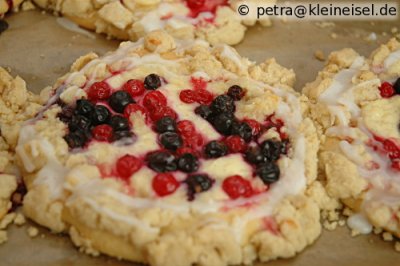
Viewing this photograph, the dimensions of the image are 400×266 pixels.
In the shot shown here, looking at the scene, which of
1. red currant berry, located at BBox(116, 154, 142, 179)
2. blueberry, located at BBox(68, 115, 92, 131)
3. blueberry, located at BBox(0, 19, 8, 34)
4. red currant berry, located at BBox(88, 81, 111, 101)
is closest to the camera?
red currant berry, located at BBox(116, 154, 142, 179)

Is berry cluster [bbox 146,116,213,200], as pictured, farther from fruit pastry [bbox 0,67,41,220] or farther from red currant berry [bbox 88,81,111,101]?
fruit pastry [bbox 0,67,41,220]

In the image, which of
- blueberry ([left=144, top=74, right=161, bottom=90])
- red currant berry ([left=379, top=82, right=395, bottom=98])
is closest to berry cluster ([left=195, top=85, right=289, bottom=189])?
blueberry ([left=144, top=74, right=161, bottom=90])

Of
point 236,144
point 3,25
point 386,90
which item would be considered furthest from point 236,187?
point 3,25

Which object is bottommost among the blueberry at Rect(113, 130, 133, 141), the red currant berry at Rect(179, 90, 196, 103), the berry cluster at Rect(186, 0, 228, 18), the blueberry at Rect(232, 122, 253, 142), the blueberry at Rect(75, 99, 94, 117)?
the blueberry at Rect(232, 122, 253, 142)

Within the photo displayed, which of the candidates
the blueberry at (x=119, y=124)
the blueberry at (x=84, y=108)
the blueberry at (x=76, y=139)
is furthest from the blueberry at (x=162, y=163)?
the blueberry at (x=84, y=108)

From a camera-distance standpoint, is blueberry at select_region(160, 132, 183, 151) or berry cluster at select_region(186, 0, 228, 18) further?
berry cluster at select_region(186, 0, 228, 18)

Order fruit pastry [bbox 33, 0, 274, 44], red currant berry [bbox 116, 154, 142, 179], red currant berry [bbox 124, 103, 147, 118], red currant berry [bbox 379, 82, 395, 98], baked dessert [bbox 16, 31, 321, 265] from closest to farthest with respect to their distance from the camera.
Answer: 1. baked dessert [bbox 16, 31, 321, 265]
2. red currant berry [bbox 116, 154, 142, 179]
3. red currant berry [bbox 124, 103, 147, 118]
4. red currant berry [bbox 379, 82, 395, 98]
5. fruit pastry [bbox 33, 0, 274, 44]

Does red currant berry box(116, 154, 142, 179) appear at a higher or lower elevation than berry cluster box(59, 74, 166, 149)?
lower

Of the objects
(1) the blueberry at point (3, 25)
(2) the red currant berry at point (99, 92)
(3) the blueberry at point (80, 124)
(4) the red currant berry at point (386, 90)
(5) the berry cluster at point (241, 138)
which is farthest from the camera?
(1) the blueberry at point (3, 25)

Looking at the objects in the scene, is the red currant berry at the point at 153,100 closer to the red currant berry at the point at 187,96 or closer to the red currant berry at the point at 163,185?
the red currant berry at the point at 187,96
